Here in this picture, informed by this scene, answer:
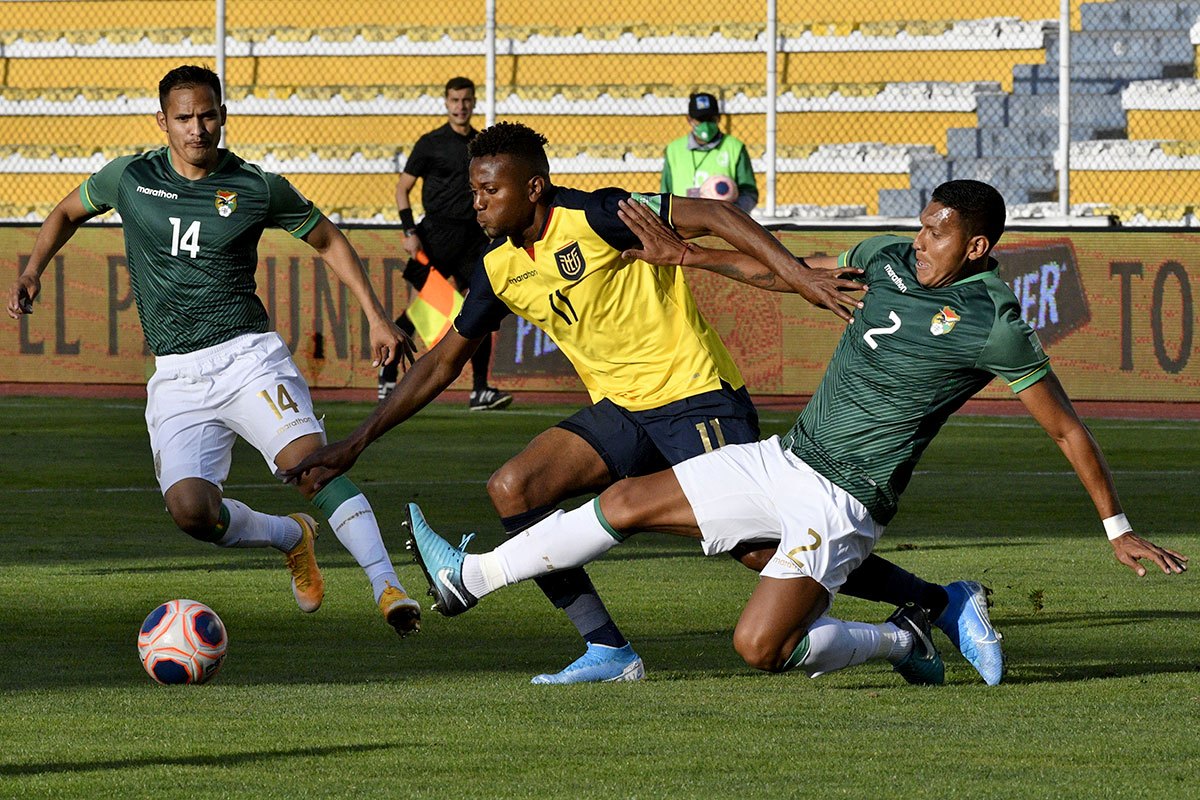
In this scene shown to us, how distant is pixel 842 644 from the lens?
598 cm

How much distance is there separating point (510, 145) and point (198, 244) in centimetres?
170

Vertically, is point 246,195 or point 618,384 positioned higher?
point 246,195

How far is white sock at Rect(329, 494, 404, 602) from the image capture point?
719 cm

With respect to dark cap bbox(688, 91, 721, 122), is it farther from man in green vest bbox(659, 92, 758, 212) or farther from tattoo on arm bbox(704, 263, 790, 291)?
tattoo on arm bbox(704, 263, 790, 291)

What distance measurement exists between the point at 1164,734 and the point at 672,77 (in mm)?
17544

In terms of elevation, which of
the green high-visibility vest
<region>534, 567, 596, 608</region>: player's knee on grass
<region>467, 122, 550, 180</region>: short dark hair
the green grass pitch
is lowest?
the green grass pitch

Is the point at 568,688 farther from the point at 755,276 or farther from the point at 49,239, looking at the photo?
the point at 49,239

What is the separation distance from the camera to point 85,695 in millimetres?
5902

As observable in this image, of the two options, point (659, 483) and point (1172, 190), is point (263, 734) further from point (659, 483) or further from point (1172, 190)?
point (1172, 190)

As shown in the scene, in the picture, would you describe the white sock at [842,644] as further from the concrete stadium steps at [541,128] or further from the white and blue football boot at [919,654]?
the concrete stadium steps at [541,128]

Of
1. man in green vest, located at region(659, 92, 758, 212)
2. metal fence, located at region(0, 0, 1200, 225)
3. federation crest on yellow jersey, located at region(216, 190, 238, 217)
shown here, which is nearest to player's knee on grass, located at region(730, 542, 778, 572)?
federation crest on yellow jersey, located at region(216, 190, 238, 217)

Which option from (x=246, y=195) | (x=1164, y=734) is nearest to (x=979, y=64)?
(x=246, y=195)

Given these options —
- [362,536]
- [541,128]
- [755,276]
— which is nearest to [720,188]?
[541,128]

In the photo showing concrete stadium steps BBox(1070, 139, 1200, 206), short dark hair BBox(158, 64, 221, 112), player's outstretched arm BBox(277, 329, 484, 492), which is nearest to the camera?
player's outstretched arm BBox(277, 329, 484, 492)
